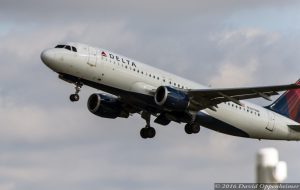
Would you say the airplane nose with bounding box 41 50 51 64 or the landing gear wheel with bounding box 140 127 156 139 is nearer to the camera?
the airplane nose with bounding box 41 50 51 64

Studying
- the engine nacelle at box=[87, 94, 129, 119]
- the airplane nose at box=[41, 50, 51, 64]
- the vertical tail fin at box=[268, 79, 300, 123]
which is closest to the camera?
the airplane nose at box=[41, 50, 51, 64]

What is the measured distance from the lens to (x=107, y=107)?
4694 cm

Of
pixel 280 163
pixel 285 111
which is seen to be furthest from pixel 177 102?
pixel 280 163

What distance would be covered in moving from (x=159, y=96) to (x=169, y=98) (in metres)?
0.75

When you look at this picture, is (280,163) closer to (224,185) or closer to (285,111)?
(224,185)

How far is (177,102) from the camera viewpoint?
136 feet

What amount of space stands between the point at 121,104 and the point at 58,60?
28.2 feet

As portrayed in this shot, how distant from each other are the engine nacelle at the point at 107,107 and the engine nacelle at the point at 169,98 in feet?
20.8

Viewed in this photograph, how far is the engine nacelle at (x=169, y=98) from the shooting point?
4084cm

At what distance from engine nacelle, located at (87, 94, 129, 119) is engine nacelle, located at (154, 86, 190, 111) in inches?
250

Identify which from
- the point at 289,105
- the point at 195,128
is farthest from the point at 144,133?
the point at 289,105

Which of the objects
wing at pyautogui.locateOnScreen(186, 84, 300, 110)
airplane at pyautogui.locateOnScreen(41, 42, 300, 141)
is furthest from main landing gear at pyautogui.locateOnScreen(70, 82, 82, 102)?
wing at pyautogui.locateOnScreen(186, 84, 300, 110)

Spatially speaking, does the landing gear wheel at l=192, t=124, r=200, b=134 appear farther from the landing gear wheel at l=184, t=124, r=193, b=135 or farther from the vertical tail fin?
the vertical tail fin

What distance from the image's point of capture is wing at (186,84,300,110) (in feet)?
135
